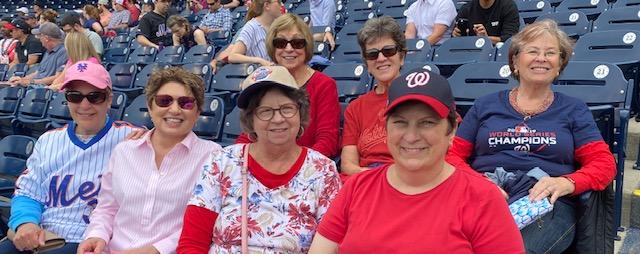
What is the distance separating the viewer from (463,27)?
5.21 m

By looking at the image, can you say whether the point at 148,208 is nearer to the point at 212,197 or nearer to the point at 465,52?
the point at 212,197

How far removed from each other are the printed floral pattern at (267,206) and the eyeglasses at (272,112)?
0.18 m

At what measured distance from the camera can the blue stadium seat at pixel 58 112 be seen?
4625mm

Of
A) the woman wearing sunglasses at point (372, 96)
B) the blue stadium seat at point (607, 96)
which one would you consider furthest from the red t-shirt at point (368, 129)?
the blue stadium seat at point (607, 96)

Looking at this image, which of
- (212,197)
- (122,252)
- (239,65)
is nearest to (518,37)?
(212,197)

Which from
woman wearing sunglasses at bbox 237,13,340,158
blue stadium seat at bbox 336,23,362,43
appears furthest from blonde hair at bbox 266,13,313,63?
blue stadium seat at bbox 336,23,362,43

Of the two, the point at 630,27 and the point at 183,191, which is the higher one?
the point at 630,27

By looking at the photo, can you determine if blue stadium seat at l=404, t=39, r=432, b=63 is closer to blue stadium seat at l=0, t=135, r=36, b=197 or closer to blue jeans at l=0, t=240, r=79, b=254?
blue stadium seat at l=0, t=135, r=36, b=197

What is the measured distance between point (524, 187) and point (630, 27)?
11.1 feet

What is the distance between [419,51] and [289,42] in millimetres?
2215

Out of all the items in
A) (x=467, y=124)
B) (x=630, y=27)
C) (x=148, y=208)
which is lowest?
(x=148, y=208)

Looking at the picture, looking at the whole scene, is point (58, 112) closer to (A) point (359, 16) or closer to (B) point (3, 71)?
(B) point (3, 71)

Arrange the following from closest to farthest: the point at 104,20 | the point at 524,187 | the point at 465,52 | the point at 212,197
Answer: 1. the point at 212,197
2. the point at 524,187
3. the point at 465,52
4. the point at 104,20

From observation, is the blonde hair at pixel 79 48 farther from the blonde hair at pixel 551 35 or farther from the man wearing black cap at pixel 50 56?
the blonde hair at pixel 551 35
